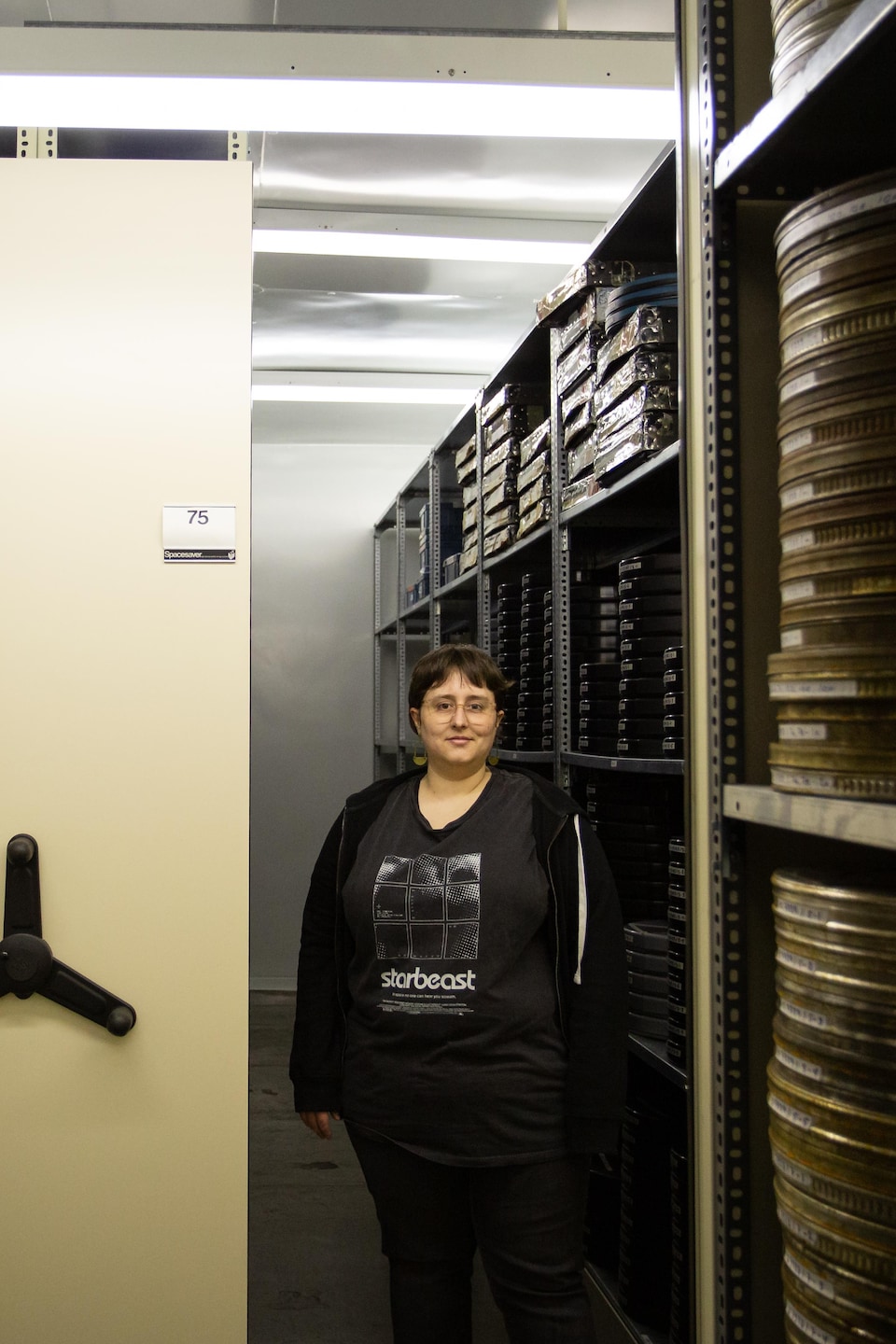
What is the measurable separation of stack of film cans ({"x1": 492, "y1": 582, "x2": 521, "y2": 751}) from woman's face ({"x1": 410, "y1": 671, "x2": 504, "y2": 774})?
153 cm

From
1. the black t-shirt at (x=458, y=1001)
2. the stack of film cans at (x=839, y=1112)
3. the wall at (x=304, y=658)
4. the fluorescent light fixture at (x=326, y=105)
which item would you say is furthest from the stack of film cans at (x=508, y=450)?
the wall at (x=304, y=658)

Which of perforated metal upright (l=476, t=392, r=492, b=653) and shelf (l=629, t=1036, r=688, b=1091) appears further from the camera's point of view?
perforated metal upright (l=476, t=392, r=492, b=653)

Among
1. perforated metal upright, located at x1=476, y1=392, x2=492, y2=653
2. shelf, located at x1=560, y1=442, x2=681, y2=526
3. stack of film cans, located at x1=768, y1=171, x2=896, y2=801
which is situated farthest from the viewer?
perforated metal upright, located at x1=476, y1=392, x2=492, y2=653

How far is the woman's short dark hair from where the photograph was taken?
7.54 ft

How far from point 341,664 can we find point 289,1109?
3.22 m

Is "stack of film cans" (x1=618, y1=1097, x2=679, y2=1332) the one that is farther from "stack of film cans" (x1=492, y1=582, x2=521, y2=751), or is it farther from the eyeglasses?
"stack of film cans" (x1=492, y1=582, x2=521, y2=751)

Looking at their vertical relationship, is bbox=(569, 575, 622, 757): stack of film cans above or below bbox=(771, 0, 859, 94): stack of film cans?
below

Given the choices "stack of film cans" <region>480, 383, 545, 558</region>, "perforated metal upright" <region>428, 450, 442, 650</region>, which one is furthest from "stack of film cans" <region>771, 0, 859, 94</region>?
"perforated metal upright" <region>428, 450, 442, 650</region>

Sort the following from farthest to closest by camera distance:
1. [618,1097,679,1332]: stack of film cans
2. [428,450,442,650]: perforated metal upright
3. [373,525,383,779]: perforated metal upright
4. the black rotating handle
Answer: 1. [373,525,383,779]: perforated metal upright
2. [428,450,442,650]: perforated metal upright
3. [618,1097,679,1332]: stack of film cans
4. the black rotating handle

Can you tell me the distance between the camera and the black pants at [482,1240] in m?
1.95

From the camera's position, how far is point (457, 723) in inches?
87.5

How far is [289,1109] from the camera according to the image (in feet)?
15.5

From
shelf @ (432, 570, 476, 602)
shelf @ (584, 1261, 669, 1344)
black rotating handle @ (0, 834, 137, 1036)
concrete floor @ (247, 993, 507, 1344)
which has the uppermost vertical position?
shelf @ (432, 570, 476, 602)

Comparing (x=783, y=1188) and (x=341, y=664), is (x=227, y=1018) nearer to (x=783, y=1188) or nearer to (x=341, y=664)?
(x=783, y=1188)
